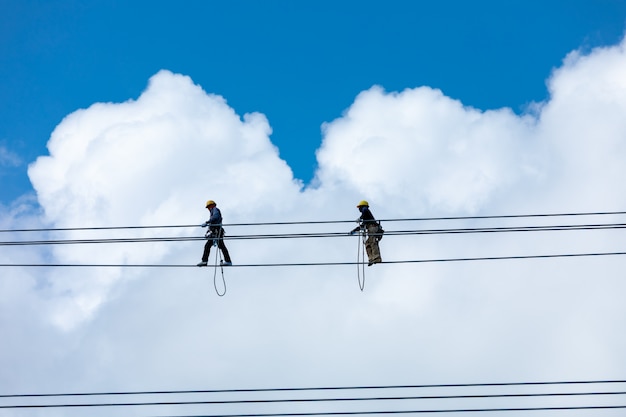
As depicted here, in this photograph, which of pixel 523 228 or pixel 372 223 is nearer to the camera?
pixel 523 228

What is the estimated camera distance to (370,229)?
27.6 metres

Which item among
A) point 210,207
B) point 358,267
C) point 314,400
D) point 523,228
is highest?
point 210,207

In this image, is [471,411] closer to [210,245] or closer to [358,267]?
[358,267]

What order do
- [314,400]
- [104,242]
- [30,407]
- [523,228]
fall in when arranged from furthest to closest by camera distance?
[104,242] → [523,228] → [30,407] → [314,400]

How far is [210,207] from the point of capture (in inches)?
1118

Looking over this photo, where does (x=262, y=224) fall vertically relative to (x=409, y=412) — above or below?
above

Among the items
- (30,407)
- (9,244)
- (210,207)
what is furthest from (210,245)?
(30,407)

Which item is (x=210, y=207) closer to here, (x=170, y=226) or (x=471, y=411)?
(x=170, y=226)

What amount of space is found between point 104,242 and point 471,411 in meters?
10.1

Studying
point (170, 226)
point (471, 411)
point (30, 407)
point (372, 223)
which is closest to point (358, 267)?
point (372, 223)

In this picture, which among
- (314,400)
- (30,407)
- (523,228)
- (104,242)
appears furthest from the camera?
(104,242)

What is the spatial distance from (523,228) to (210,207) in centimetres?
1082

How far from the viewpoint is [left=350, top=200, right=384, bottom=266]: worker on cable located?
2727 centimetres

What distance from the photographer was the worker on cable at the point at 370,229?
27.3 metres
